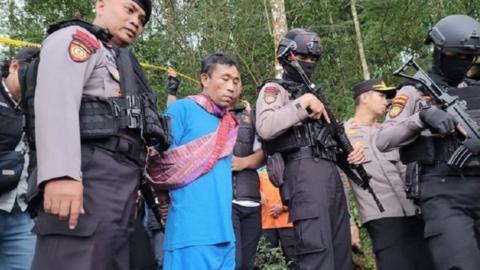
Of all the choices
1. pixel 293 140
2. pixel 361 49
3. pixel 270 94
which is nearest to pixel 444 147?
pixel 293 140

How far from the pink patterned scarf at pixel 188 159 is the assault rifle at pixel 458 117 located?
1279mm

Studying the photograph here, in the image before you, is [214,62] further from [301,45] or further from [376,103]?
[376,103]

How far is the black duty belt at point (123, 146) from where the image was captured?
239 cm

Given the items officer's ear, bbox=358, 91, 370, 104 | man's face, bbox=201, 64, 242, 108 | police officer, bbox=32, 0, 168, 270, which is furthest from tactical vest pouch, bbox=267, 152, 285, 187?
officer's ear, bbox=358, 91, 370, 104

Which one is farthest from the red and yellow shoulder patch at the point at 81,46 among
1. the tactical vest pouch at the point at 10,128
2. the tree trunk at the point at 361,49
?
the tree trunk at the point at 361,49

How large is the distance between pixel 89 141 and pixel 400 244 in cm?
303

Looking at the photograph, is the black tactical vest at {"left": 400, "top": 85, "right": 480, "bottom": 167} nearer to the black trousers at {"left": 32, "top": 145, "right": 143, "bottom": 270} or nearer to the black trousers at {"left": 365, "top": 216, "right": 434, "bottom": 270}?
the black trousers at {"left": 365, "top": 216, "right": 434, "bottom": 270}

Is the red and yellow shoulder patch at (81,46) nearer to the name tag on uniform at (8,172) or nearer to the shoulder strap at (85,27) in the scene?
the shoulder strap at (85,27)

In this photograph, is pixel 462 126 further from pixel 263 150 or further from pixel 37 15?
pixel 37 15

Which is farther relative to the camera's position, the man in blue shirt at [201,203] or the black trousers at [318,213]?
the black trousers at [318,213]

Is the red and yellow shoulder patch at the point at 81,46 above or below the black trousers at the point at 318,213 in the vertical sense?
above

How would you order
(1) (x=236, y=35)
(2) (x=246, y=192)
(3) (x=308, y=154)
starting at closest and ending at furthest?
1. (3) (x=308, y=154)
2. (2) (x=246, y=192)
3. (1) (x=236, y=35)

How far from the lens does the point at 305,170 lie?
3934mm

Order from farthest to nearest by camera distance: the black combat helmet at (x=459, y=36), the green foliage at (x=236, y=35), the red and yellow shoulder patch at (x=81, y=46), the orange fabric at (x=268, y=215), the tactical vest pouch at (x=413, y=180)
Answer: the green foliage at (x=236, y=35) → the orange fabric at (x=268, y=215) → the tactical vest pouch at (x=413, y=180) → the black combat helmet at (x=459, y=36) → the red and yellow shoulder patch at (x=81, y=46)
